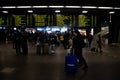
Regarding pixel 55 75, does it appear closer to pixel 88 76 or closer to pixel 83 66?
pixel 88 76

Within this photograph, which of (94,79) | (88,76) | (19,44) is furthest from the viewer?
(19,44)

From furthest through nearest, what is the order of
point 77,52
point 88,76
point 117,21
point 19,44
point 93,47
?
point 117,21 < point 93,47 < point 19,44 < point 77,52 < point 88,76

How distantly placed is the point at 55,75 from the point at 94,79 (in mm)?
1728

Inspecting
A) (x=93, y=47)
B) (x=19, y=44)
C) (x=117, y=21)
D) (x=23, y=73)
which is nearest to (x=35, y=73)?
(x=23, y=73)

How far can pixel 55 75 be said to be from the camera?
13727 mm
